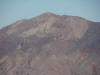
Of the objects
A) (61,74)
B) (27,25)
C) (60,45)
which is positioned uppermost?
(27,25)

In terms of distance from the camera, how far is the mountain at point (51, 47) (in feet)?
44.7

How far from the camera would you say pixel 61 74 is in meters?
13.1

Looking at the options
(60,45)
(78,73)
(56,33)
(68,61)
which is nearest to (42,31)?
(56,33)

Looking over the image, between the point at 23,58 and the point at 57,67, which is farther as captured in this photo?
the point at 23,58

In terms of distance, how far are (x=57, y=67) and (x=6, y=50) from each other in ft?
22.1

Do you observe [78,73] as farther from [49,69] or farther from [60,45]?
[60,45]

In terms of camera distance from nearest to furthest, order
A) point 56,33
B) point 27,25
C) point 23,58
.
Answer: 1. point 23,58
2. point 56,33
3. point 27,25

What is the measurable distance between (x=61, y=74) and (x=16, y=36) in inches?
328

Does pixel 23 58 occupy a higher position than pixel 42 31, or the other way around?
pixel 42 31

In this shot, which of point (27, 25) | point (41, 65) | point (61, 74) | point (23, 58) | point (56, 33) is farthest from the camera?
point (27, 25)

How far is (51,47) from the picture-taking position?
15.6m

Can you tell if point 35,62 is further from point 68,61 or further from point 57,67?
point 68,61

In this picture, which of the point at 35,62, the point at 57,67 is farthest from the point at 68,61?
the point at 35,62

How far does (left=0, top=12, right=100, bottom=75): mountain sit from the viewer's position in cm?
1363
